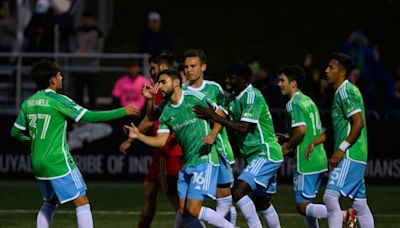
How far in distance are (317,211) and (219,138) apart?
1.47m

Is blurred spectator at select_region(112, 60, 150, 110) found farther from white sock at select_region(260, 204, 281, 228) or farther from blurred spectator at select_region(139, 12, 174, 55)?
white sock at select_region(260, 204, 281, 228)

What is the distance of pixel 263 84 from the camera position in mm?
23828

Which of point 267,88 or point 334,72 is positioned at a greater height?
point 334,72

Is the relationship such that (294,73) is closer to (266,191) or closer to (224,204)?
(266,191)

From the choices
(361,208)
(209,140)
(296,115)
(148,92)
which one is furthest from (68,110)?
(361,208)

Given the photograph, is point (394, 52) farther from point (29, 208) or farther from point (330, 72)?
point (330, 72)

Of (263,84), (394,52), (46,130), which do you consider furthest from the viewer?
(394,52)

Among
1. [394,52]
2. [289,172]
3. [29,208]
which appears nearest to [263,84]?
[289,172]

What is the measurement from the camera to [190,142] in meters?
14.1

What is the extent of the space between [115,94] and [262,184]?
899 cm

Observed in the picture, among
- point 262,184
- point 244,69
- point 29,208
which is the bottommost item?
point 29,208

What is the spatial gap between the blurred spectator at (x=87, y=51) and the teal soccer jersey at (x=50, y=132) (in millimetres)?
10106

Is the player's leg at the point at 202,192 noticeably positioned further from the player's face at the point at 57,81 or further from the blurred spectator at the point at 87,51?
the blurred spectator at the point at 87,51

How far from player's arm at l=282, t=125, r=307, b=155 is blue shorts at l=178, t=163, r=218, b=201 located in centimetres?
121
